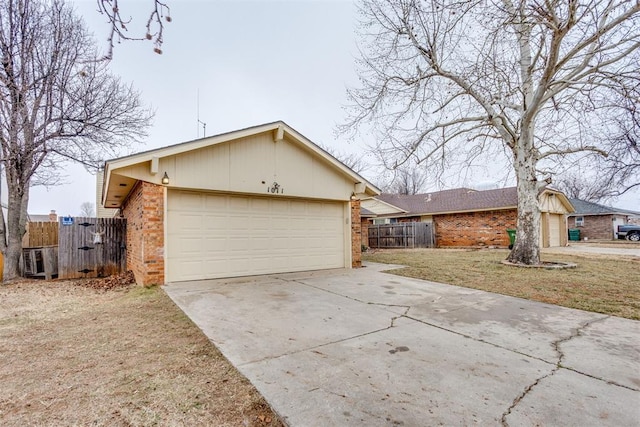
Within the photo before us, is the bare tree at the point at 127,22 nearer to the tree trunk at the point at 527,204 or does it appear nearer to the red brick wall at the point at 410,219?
the tree trunk at the point at 527,204

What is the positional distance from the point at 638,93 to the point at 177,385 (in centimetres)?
1107

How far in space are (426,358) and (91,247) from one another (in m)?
9.87

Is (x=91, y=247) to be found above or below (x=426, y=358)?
above

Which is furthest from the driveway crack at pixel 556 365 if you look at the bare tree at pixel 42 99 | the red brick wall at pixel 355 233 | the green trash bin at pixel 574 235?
the green trash bin at pixel 574 235

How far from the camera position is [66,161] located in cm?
997

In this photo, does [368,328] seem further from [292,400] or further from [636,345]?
[636,345]

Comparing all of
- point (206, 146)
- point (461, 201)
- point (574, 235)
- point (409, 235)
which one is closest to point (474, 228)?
point (461, 201)

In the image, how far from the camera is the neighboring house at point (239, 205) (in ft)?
21.4

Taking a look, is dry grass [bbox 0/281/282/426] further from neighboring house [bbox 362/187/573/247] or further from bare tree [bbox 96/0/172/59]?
neighboring house [bbox 362/187/573/247]

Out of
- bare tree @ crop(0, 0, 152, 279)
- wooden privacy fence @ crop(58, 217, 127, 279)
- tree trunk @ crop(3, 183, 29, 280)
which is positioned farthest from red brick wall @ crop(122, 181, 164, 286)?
tree trunk @ crop(3, 183, 29, 280)

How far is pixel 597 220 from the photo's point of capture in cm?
2845

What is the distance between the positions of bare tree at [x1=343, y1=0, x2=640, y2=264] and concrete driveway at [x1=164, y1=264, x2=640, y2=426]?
19.9 feet

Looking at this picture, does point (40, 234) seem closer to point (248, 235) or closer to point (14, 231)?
point (14, 231)

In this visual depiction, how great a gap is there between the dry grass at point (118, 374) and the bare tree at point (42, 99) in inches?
226
